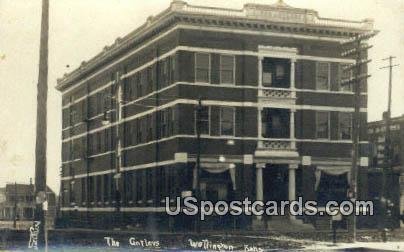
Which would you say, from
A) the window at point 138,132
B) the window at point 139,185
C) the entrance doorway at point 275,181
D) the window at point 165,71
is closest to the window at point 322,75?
the entrance doorway at point 275,181

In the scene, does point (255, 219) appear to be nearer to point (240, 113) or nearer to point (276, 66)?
point (240, 113)

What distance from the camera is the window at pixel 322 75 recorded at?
1617 inches

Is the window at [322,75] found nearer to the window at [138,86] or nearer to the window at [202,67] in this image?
the window at [202,67]

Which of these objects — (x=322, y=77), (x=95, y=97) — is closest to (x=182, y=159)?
(x=322, y=77)

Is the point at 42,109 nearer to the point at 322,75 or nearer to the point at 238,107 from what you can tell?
the point at 238,107

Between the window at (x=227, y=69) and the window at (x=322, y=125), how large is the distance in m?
5.93

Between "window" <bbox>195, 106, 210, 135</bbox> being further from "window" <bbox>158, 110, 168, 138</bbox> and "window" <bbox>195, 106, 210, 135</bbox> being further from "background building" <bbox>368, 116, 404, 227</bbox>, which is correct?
"background building" <bbox>368, 116, 404, 227</bbox>

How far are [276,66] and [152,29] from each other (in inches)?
281

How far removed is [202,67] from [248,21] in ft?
11.4

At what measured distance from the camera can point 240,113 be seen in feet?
128

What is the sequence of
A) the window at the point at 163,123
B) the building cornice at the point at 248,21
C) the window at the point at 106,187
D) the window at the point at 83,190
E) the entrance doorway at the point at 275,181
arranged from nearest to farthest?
the building cornice at the point at 248,21 → the window at the point at 163,123 → the entrance doorway at the point at 275,181 → the window at the point at 106,187 → the window at the point at 83,190

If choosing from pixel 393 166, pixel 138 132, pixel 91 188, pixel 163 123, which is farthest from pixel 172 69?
pixel 91 188

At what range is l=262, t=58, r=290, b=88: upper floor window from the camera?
39844 millimetres

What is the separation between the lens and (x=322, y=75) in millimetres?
41250
